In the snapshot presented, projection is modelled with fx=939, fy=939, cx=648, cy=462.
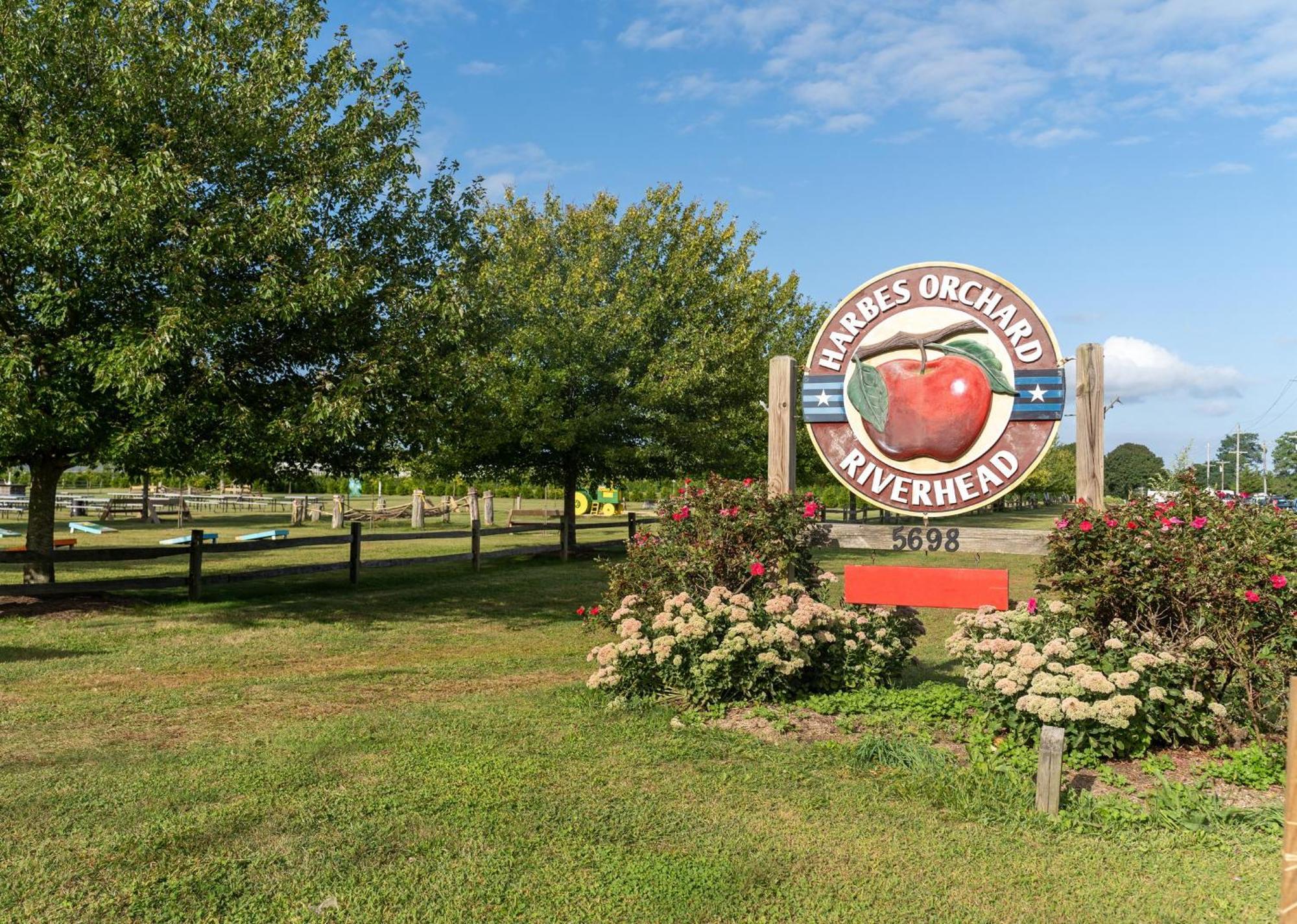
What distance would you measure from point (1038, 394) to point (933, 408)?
2.78ft

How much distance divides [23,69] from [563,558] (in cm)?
1517

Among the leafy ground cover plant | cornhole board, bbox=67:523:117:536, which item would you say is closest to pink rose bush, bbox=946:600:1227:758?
the leafy ground cover plant

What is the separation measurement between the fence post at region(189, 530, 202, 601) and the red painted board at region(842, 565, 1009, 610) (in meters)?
10.4

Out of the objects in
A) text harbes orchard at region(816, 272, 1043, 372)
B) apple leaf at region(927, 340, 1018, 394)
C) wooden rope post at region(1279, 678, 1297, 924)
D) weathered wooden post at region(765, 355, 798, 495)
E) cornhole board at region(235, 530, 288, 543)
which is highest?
text harbes orchard at region(816, 272, 1043, 372)

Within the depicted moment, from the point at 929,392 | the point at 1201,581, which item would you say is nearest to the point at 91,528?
the point at 929,392

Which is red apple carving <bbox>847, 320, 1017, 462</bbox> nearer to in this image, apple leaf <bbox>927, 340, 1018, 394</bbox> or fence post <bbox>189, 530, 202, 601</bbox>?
apple leaf <bbox>927, 340, 1018, 394</bbox>

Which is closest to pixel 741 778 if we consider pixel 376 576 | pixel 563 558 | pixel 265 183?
pixel 265 183

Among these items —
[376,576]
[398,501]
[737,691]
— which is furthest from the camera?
[398,501]

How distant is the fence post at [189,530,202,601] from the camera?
46.0 feet

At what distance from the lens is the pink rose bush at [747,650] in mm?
7211

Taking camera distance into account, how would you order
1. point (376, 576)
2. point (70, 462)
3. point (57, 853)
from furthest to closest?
point (376, 576) → point (70, 462) → point (57, 853)

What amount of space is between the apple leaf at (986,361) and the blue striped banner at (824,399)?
99 cm

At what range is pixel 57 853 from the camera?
4.51 meters

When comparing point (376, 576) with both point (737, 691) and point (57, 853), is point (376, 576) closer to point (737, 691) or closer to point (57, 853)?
point (737, 691)
